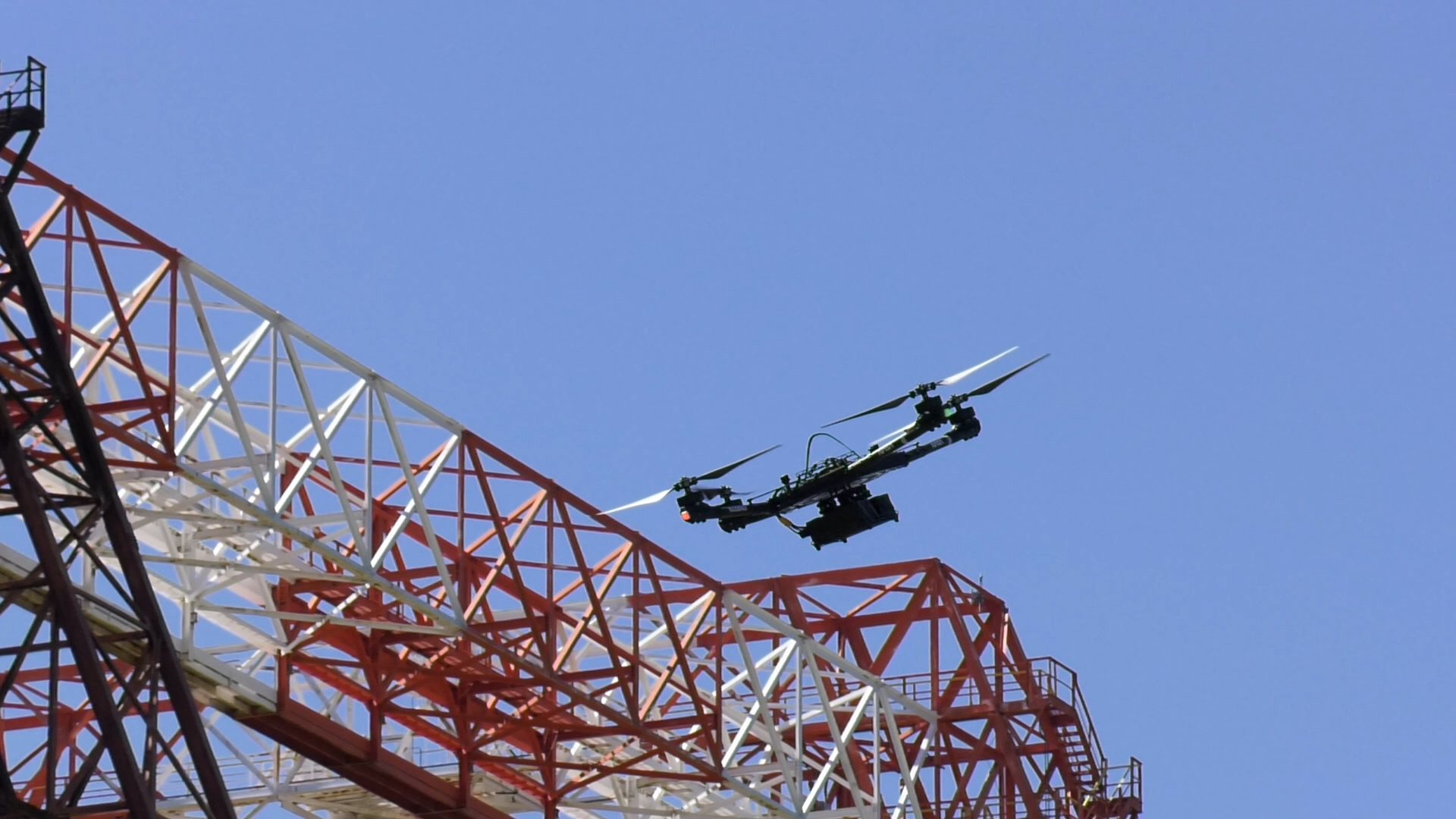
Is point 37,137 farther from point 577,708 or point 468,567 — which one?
point 577,708

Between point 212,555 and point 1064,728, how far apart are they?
21.7 metres

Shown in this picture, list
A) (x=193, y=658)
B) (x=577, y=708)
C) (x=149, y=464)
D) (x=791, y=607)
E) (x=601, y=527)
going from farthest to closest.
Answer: (x=791, y=607) < (x=577, y=708) < (x=601, y=527) < (x=193, y=658) < (x=149, y=464)

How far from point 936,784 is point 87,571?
2101cm

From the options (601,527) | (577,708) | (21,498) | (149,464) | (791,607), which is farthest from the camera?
(791,607)

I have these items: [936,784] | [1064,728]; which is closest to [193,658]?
[936,784]

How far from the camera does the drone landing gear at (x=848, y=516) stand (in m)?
52.4

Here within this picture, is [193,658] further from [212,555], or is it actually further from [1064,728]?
[1064,728]

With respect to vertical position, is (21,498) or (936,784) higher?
(936,784)

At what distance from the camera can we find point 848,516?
172ft

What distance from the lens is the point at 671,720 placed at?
164 feet

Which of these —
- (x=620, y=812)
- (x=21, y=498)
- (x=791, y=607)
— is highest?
(x=791, y=607)

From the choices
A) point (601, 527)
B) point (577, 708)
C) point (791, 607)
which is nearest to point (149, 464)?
point (601, 527)

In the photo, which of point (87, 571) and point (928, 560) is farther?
point (928, 560)

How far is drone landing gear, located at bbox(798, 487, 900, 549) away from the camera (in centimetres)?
5244
